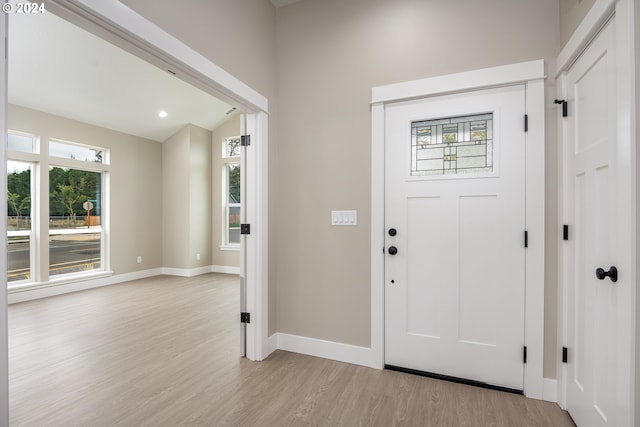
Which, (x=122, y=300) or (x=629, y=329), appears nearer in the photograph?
(x=629, y=329)

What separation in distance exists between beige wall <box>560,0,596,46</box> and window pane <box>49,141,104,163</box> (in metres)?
6.66

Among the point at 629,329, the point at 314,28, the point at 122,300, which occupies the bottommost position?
the point at 122,300

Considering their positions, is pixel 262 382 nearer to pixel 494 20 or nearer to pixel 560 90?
pixel 560 90

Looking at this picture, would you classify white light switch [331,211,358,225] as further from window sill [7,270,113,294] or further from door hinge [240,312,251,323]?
window sill [7,270,113,294]

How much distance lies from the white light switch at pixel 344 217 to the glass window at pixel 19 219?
5.11 metres

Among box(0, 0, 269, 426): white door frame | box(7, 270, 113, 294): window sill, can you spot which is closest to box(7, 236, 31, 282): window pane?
box(7, 270, 113, 294): window sill

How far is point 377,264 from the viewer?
8.18 feet

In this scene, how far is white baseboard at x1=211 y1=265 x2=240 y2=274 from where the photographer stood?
6.82 metres

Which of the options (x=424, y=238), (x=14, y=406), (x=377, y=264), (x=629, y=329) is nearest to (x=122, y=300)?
(x=14, y=406)

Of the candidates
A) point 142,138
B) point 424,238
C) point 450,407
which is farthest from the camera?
point 142,138

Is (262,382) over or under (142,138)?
under

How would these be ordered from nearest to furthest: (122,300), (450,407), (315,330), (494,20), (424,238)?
(450,407) → (494,20) → (424,238) → (315,330) → (122,300)

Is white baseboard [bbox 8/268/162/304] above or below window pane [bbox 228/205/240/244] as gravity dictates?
below

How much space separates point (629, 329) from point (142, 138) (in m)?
7.46
